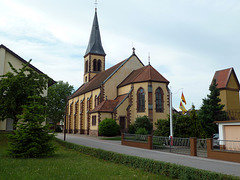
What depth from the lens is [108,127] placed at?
102ft

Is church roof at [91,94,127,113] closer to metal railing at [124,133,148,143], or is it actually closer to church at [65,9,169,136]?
church at [65,9,169,136]

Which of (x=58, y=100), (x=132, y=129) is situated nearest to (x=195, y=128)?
(x=132, y=129)

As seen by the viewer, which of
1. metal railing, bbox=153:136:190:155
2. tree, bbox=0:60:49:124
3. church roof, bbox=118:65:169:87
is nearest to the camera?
metal railing, bbox=153:136:190:155

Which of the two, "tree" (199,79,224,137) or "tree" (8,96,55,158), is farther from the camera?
"tree" (199,79,224,137)

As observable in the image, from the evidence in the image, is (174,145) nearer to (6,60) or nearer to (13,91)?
(13,91)

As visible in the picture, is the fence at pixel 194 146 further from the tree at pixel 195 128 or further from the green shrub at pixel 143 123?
→ the green shrub at pixel 143 123

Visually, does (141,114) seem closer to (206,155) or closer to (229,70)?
(229,70)

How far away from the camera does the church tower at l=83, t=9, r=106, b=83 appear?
51.9 m

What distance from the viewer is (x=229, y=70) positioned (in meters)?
37.1

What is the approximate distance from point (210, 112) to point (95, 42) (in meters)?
33.5

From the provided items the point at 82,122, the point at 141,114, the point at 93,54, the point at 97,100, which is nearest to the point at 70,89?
the point at 93,54

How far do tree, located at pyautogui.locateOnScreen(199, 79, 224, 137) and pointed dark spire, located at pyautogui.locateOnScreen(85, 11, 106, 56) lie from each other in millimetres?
30080

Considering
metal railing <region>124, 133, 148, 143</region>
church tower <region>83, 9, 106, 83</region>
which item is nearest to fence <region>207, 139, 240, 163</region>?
metal railing <region>124, 133, 148, 143</region>

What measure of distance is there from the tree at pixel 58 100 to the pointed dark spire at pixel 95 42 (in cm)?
1288
